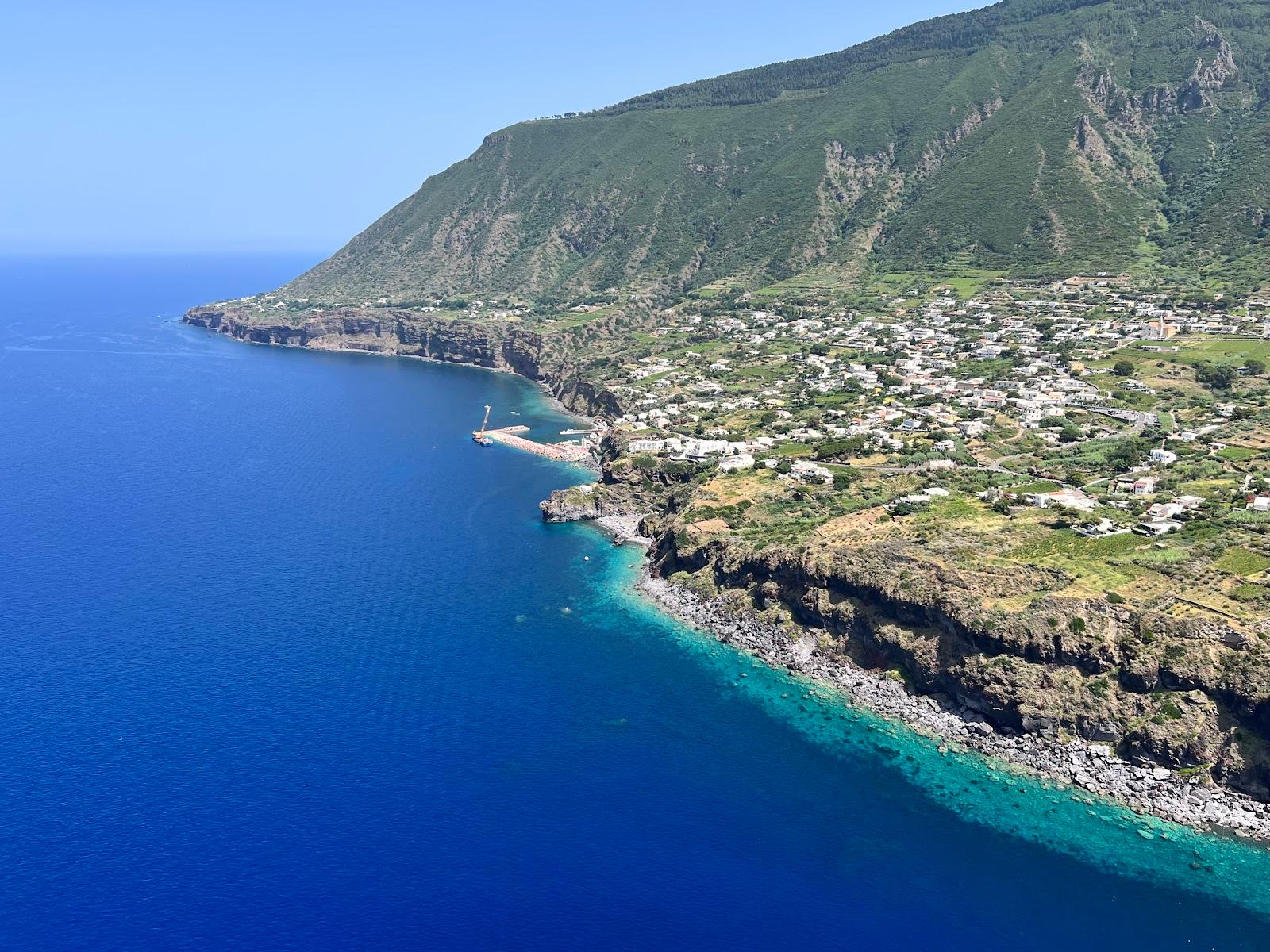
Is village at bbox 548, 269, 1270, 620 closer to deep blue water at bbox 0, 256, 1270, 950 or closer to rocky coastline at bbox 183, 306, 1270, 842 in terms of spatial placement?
rocky coastline at bbox 183, 306, 1270, 842

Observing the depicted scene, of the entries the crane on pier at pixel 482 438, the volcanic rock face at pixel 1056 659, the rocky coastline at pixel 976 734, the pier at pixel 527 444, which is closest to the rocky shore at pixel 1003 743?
the rocky coastline at pixel 976 734

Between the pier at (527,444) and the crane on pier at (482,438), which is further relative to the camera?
the crane on pier at (482,438)

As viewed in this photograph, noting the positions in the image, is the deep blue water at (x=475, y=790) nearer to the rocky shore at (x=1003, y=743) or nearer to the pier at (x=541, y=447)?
the rocky shore at (x=1003, y=743)

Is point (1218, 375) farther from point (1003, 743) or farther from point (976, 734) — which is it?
point (1003, 743)

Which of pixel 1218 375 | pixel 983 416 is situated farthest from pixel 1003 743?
pixel 1218 375

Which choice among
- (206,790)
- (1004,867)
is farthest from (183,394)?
(1004,867)

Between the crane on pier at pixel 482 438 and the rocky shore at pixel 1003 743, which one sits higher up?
the crane on pier at pixel 482 438
